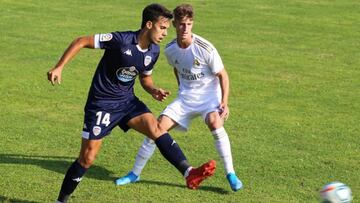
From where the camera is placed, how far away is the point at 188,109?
27.2 ft

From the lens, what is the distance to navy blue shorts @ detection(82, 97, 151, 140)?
7.19 metres

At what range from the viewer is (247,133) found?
395 inches

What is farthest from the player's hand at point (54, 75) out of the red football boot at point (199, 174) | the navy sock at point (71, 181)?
the red football boot at point (199, 174)

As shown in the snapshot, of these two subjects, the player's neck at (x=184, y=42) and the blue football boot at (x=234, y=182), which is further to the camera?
the player's neck at (x=184, y=42)

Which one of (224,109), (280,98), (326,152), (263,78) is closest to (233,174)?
(224,109)

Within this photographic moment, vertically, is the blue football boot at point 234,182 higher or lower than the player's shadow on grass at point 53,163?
higher

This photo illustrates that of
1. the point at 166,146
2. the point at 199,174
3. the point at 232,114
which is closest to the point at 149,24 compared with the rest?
the point at 166,146

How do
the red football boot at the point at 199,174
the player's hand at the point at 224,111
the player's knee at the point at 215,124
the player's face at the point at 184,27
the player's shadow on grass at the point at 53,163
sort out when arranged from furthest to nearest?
the player's shadow on grass at the point at 53,163 < the player's knee at the point at 215,124 < the player's hand at the point at 224,111 < the player's face at the point at 184,27 < the red football boot at the point at 199,174

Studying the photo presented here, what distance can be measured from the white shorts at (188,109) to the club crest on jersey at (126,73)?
91cm

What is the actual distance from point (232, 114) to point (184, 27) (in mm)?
3588

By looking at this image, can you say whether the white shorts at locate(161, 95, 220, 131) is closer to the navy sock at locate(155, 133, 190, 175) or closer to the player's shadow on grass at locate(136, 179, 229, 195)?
the navy sock at locate(155, 133, 190, 175)

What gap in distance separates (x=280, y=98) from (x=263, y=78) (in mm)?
1608

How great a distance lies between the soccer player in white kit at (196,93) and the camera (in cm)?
793

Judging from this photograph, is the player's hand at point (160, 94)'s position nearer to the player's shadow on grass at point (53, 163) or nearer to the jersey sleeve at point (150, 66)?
the jersey sleeve at point (150, 66)
